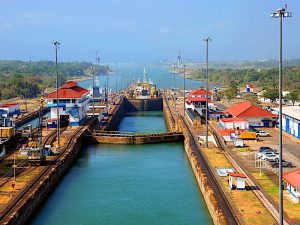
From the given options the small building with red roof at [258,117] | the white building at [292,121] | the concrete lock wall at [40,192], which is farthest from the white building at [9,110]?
the white building at [292,121]

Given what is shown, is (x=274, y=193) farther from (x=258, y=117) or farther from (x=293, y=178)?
(x=258, y=117)

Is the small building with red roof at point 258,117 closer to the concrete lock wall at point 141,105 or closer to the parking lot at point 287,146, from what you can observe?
the parking lot at point 287,146

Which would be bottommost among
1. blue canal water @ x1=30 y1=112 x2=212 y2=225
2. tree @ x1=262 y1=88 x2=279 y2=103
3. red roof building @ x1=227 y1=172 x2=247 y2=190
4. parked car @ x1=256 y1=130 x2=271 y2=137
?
blue canal water @ x1=30 y1=112 x2=212 y2=225

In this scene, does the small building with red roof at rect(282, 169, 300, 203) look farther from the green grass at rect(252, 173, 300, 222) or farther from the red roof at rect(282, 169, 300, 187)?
the green grass at rect(252, 173, 300, 222)

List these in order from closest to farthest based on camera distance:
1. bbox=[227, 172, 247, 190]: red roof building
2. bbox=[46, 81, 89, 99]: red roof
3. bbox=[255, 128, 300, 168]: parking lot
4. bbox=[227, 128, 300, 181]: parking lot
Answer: bbox=[227, 172, 247, 190]: red roof building → bbox=[227, 128, 300, 181]: parking lot → bbox=[255, 128, 300, 168]: parking lot → bbox=[46, 81, 89, 99]: red roof

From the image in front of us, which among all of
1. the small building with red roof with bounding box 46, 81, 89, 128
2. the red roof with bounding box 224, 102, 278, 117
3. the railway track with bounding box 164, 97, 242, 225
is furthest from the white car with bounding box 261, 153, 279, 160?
the small building with red roof with bounding box 46, 81, 89, 128

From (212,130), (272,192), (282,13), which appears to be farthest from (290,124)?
(282,13)
